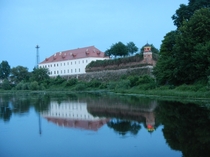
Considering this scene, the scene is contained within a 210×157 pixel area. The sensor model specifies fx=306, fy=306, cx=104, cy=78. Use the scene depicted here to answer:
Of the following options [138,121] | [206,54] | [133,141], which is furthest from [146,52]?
[133,141]

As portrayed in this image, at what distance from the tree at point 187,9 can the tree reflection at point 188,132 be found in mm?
21197

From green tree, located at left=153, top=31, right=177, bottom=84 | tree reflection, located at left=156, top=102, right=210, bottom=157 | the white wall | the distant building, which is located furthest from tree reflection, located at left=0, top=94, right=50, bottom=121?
the distant building

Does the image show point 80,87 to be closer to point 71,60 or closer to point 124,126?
point 71,60

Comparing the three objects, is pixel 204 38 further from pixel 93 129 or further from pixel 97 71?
pixel 97 71

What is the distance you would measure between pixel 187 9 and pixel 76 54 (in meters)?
33.9

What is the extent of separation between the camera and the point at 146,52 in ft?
155

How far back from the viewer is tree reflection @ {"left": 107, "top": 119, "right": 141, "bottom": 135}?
11.6m

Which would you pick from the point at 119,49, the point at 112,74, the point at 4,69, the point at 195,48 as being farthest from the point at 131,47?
the point at 4,69

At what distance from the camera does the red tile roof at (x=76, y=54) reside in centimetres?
6258

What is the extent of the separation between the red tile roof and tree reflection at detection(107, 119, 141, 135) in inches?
1902

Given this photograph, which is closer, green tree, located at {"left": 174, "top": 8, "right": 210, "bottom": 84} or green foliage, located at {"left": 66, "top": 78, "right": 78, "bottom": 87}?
green tree, located at {"left": 174, "top": 8, "right": 210, "bottom": 84}

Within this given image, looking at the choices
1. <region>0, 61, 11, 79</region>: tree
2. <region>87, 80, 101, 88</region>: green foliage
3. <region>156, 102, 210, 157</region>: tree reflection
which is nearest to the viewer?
<region>156, 102, 210, 157</region>: tree reflection

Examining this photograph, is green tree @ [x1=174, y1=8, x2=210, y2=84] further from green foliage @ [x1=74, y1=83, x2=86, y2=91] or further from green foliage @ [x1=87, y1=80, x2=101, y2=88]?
green foliage @ [x1=74, y1=83, x2=86, y2=91]

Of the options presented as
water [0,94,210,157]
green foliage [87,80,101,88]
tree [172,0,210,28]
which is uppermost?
tree [172,0,210,28]
